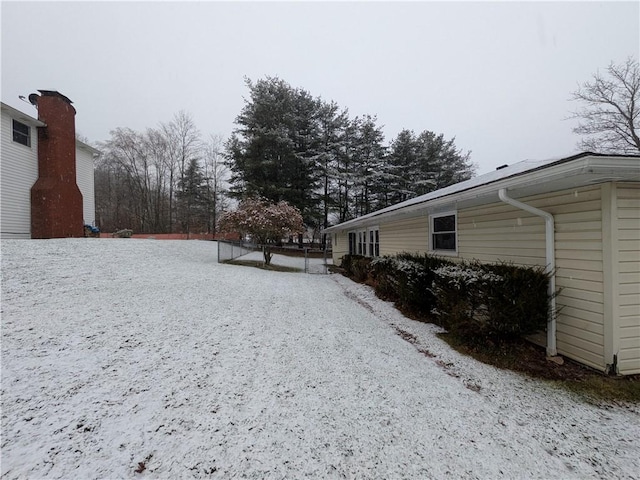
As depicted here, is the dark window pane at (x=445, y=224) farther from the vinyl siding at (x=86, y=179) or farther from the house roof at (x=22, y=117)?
the vinyl siding at (x=86, y=179)

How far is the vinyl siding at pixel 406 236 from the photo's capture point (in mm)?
7473

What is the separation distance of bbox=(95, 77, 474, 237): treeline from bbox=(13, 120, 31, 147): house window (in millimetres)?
11973

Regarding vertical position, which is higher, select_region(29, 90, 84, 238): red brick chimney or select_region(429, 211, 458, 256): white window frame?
select_region(29, 90, 84, 238): red brick chimney

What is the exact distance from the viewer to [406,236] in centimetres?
844

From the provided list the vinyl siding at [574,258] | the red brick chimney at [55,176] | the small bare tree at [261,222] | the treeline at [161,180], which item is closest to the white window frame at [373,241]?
the small bare tree at [261,222]

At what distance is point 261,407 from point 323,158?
22037 mm

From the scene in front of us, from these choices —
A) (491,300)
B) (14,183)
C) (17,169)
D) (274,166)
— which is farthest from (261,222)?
(274,166)

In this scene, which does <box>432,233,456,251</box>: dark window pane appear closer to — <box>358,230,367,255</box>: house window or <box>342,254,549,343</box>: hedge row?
<box>342,254,549,343</box>: hedge row

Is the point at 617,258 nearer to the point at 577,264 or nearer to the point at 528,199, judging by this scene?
the point at 577,264

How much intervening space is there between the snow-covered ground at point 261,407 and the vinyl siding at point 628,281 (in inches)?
32.6

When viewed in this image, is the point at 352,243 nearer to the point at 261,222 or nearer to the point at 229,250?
the point at 261,222

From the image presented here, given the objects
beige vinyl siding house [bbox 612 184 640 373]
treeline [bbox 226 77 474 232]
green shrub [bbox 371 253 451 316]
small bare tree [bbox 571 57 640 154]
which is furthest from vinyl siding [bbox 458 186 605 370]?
small bare tree [bbox 571 57 640 154]

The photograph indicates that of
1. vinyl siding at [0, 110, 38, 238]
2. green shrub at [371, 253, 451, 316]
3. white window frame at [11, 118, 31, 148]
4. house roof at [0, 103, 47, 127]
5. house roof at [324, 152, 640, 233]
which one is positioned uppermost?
house roof at [0, 103, 47, 127]

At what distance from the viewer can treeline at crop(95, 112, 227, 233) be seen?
28.8m
